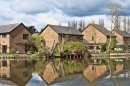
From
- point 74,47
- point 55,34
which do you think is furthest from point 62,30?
point 74,47

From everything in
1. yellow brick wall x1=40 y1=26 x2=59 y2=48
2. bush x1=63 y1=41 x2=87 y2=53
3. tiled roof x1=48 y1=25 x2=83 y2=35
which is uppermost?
tiled roof x1=48 y1=25 x2=83 y2=35

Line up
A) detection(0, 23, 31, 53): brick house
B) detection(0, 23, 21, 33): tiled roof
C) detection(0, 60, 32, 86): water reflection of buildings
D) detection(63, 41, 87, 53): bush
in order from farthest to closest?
detection(0, 23, 21, 33): tiled roof → detection(0, 23, 31, 53): brick house → detection(63, 41, 87, 53): bush → detection(0, 60, 32, 86): water reflection of buildings

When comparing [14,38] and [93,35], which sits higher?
[93,35]

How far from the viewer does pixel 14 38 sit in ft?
184

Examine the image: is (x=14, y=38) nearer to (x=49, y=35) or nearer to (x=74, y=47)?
(x=49, y=35)

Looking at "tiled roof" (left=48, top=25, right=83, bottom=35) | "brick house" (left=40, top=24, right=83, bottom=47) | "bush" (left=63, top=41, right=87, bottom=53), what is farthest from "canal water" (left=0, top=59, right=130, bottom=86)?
"tiled roof" (left=48, top=25, right=83, bottom=35)

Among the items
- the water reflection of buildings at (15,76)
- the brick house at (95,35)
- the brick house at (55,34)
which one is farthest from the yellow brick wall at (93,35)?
the water reflection of buildings at (15,76)

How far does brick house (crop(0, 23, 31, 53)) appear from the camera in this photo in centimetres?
5544

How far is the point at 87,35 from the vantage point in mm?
77812

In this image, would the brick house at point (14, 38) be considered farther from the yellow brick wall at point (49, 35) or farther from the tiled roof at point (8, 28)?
the yellow brick wall at point (49, 35)

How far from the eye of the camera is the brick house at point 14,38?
55438 millimetres

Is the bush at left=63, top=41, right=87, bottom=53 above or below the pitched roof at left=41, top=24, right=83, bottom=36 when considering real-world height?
below

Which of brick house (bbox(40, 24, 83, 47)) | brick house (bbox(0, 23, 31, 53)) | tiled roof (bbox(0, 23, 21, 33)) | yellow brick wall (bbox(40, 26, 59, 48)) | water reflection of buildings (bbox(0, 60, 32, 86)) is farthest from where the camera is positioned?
yellow brick wall (bbox(40, 26, 59, 48))

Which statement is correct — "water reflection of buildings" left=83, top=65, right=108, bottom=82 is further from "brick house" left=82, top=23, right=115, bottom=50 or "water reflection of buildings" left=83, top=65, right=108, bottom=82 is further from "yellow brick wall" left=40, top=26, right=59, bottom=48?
"brick house" left=82, top=23, right=115, bottom=50
